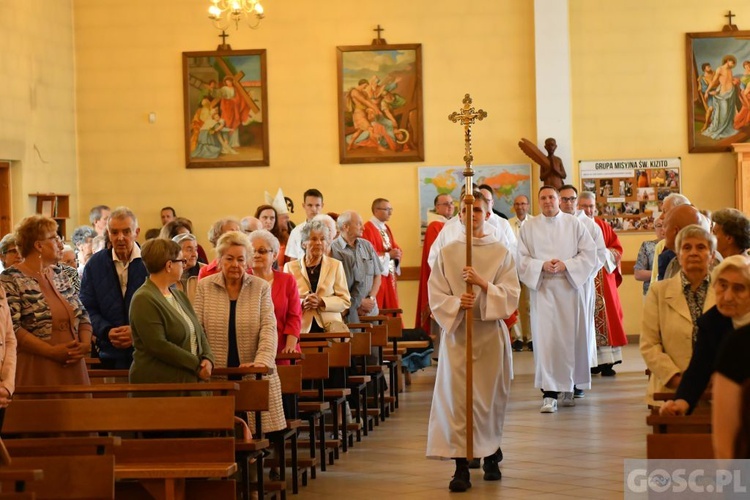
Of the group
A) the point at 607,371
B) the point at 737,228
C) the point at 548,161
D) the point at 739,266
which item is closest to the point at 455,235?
the point at 607,371

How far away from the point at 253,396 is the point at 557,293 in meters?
4.96

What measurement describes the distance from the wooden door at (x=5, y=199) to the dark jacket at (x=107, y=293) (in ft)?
22.9

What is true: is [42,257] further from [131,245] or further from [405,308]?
[405,308]

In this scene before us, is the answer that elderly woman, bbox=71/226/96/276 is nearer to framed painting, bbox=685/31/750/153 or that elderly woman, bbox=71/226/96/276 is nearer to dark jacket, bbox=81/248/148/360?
dark jacket, bbox=81/248/148/360

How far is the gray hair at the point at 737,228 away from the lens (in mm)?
6465

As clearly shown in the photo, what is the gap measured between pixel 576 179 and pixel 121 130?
20.8 ft

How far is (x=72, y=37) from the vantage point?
54.6 feet

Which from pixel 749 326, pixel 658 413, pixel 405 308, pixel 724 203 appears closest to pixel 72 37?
pixel 405 308

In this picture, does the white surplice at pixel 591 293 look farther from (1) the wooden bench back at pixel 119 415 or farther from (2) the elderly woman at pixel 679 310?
(1) the wooden bench back at pixel 119 415

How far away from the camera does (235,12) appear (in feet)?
46.5

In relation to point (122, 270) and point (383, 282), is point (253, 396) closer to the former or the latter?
point (122, 270)

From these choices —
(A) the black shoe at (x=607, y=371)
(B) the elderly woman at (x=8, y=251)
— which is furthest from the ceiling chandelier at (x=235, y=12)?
(A) the black shoe at (x=607, y=371)

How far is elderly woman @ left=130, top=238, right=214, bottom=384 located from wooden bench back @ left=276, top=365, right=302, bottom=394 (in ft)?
3.33

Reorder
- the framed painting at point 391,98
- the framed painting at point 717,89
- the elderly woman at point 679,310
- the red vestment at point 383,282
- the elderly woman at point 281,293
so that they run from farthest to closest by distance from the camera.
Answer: the framed painting at point 391,98
the framed painting at point 717,89
the red vestment at point 383,282
the elderly woman at point 281,293
the elderly woman at point 679,310
